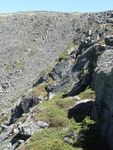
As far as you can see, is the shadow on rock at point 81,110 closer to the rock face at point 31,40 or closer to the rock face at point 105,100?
the rock face at point 105,100

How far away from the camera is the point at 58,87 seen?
74.6 m

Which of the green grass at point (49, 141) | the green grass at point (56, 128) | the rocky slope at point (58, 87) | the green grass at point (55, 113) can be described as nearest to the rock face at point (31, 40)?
the rocky slope at point (58, 87)

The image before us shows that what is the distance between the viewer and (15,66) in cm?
15412

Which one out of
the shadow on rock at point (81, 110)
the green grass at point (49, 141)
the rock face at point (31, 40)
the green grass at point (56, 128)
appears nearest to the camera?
the green grass at point (49, 141)

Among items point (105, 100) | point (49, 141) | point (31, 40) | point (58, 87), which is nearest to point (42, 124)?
point (49, 141)

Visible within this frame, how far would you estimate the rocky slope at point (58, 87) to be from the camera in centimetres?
4203

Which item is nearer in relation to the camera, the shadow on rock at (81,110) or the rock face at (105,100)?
the rock face at (105,100)

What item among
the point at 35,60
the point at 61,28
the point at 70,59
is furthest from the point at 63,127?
the point at 61,28

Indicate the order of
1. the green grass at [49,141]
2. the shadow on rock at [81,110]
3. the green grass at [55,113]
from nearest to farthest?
the green grass at [49,141] → the shadow on rock at [81,110] → the green grass at [55,113]

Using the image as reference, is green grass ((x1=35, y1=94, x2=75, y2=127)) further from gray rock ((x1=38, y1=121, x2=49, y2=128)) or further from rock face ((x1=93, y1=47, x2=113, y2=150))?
rock face ((x1=93, y1=47, x2=113, y2=150))

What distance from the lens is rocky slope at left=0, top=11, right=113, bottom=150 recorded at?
42.0m

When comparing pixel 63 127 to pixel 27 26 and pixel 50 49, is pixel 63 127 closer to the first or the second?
pixel 50 49

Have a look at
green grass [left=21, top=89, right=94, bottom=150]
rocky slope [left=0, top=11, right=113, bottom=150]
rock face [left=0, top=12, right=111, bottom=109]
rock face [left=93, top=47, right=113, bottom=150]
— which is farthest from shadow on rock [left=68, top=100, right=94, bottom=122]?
rock face [left=0, top=12, right=111, bottom=109]

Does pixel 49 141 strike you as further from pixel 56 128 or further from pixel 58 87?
pixel 58 87
